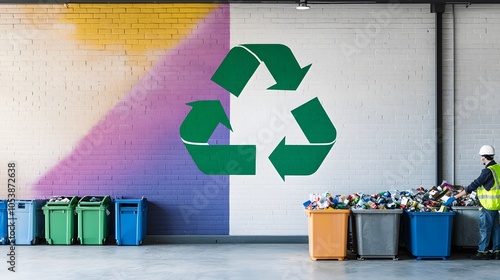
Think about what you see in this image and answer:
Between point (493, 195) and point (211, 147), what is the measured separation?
4.90m

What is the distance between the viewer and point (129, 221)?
1188 centimetres

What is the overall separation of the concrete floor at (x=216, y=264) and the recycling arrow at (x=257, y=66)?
116 inches

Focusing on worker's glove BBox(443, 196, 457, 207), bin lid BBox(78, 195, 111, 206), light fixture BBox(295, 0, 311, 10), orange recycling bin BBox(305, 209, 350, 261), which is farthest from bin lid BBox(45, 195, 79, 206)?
worker's glove BBox(443, 196, 457, 207)

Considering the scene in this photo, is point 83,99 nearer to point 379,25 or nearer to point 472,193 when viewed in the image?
point 379,25

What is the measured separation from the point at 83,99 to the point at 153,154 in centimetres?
162

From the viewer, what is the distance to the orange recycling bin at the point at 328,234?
1048 cm

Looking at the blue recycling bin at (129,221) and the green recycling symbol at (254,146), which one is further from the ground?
the green recycling symbol at (254,146)

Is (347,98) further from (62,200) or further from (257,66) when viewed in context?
(62,200)

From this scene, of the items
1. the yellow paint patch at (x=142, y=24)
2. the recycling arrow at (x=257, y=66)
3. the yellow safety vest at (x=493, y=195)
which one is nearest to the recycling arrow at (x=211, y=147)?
the recycling arrow at (x=257, y=66)

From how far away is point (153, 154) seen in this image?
40.7 ft

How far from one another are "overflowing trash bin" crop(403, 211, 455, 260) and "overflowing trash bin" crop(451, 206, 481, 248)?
51 centimetres

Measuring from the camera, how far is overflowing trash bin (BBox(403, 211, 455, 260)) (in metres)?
10.5

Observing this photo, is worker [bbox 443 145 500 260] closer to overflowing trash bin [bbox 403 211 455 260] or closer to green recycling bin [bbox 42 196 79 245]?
overflowing trash bin [bbox 403 211 455 260]

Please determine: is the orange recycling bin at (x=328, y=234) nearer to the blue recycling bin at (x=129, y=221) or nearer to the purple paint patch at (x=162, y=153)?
the purple paint patch at (x=162, y=153)
